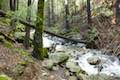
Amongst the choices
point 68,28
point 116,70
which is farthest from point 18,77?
point 68,28

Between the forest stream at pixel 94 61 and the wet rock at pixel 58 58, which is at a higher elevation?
the wet rock at pixel 58 58

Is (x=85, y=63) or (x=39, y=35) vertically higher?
(x=39, y=35)

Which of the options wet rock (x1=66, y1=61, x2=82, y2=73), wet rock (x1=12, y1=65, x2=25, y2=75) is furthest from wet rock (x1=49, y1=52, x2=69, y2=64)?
wet rock (x1=12, y1=65, x2=25, y2=75)

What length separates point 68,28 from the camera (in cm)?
2480

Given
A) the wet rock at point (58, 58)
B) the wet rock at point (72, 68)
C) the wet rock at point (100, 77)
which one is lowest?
the wet rock at point (100, 77)

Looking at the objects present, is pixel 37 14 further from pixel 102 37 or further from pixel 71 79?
pixel 102 37

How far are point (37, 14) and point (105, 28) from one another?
28.2 feet

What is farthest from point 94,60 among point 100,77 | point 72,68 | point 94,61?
point 100,77

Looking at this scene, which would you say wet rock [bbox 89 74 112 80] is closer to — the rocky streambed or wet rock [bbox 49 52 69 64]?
the rocky streambed

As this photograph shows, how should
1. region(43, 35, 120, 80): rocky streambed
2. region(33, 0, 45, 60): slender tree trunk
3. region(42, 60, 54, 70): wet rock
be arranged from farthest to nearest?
region(43, 35, 120, 80): rocky streambed → region(33, 0, 45, 60): slender tree trunk → region(42, 60, 54, 70): wet rock

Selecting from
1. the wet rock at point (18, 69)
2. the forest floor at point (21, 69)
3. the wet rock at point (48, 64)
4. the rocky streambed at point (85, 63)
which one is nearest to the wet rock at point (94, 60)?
the rocky streambed at point (85, 63)

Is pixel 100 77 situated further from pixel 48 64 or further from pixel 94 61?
pixel 94 61

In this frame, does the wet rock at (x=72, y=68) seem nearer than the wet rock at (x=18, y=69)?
No

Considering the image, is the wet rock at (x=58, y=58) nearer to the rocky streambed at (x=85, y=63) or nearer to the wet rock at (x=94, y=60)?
the rocky streambed at (x=85, y=63)
